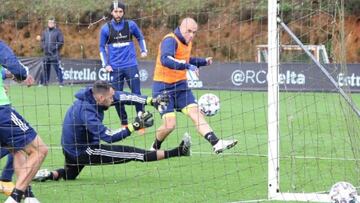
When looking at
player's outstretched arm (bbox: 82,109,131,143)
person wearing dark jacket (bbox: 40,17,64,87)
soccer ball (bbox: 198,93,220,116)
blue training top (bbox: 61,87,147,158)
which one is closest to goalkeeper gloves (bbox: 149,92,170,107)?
soccer ball (bbox: 198,93,220,116)

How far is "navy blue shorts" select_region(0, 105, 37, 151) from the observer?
8.62 metres

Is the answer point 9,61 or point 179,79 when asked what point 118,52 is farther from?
point 9,61

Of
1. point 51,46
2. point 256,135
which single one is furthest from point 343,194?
point 51,46

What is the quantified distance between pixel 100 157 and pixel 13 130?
181 cm

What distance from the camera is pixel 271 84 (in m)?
9.24

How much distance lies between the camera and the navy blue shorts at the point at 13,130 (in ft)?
28.3

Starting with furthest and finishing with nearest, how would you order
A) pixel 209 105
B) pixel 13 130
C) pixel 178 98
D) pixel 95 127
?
pixel 209 105 < pixel 178 98 < pixel 95 127 < pixel 13 130

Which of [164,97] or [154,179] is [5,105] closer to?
[154,179]

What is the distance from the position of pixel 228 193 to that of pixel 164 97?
104 inches

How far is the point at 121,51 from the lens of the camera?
16141 mm

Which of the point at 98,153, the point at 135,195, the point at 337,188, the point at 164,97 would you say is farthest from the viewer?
the point at 164,97

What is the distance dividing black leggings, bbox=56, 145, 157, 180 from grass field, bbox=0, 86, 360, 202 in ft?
0.50

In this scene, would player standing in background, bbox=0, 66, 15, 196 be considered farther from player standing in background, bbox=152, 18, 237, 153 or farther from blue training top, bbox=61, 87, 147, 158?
player standing in background, bbox=152, 18, 237, 153

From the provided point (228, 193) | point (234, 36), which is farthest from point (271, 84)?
point (234, 36)
